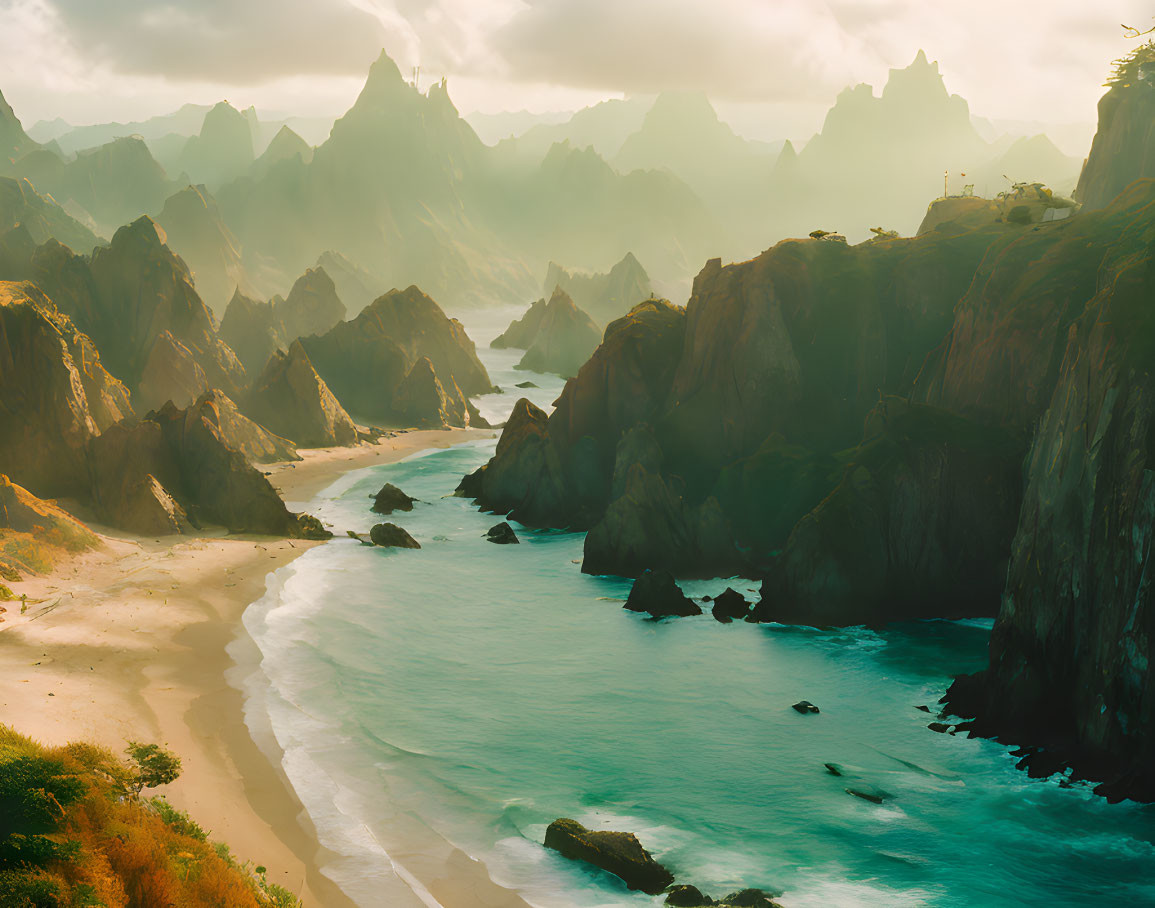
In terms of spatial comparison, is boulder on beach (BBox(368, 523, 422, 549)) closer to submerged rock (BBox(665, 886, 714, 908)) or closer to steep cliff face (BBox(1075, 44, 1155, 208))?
submerged rock (BBox(665, 886, 714, 908))

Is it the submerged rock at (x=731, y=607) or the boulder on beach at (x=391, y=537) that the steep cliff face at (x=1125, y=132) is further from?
the boulder on beach at (x=391, y=537)

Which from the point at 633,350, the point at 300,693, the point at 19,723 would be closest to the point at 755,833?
the point at 300,693

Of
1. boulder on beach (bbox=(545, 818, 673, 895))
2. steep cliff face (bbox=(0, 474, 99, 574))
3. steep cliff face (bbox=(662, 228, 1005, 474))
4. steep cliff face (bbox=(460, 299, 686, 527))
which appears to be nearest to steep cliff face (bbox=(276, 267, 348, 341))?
steep cliff face (bbox=(460, 299, 686, 527))

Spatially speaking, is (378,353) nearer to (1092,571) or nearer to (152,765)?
(152,765)

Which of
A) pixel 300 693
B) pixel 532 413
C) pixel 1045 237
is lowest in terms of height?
pixel 300 693

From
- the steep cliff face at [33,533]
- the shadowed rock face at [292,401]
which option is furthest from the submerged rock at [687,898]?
the shadowed rock face at [292,401]

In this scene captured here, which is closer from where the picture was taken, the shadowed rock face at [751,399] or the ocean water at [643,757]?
the ocean water at [643,757]

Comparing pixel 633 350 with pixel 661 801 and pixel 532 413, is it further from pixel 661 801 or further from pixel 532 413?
pixel 661 801
